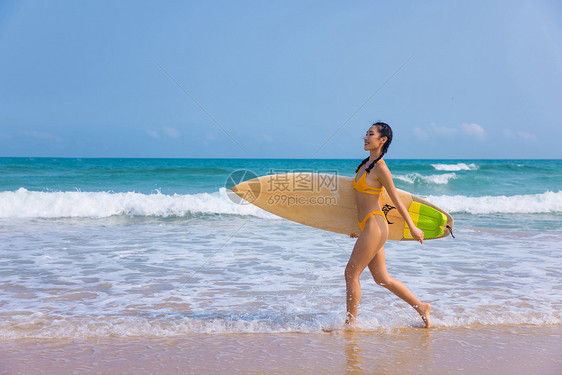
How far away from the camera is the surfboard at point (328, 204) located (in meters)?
4.01

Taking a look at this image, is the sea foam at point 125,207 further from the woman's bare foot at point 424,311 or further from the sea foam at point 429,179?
the sea foam at point 429,179

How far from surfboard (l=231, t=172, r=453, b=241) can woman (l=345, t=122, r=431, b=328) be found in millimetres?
472

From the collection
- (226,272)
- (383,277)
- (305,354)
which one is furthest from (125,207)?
(305,354)

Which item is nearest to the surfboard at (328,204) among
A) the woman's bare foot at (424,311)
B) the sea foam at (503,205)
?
the woman's bare foot at (424,311)

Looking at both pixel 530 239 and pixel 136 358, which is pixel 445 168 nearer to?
pixel 530 239

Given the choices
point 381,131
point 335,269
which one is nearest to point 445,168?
point 335,269

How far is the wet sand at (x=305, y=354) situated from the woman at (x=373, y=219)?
1.14 ft

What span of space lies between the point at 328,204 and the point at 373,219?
78 centimetres

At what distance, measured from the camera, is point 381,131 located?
3297mm

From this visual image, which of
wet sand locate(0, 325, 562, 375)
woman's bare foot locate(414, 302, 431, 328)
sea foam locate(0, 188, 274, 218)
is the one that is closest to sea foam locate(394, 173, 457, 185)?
sea foam locate(0, 188, 274, 218)

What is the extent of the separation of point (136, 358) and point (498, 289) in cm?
357

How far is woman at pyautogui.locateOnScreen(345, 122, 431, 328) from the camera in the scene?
10.7ft

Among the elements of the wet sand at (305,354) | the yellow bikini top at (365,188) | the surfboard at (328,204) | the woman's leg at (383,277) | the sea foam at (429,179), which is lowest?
the wet sand at (305,354)

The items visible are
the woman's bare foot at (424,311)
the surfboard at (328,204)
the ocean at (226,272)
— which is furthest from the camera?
the surfboard at (328,204)
